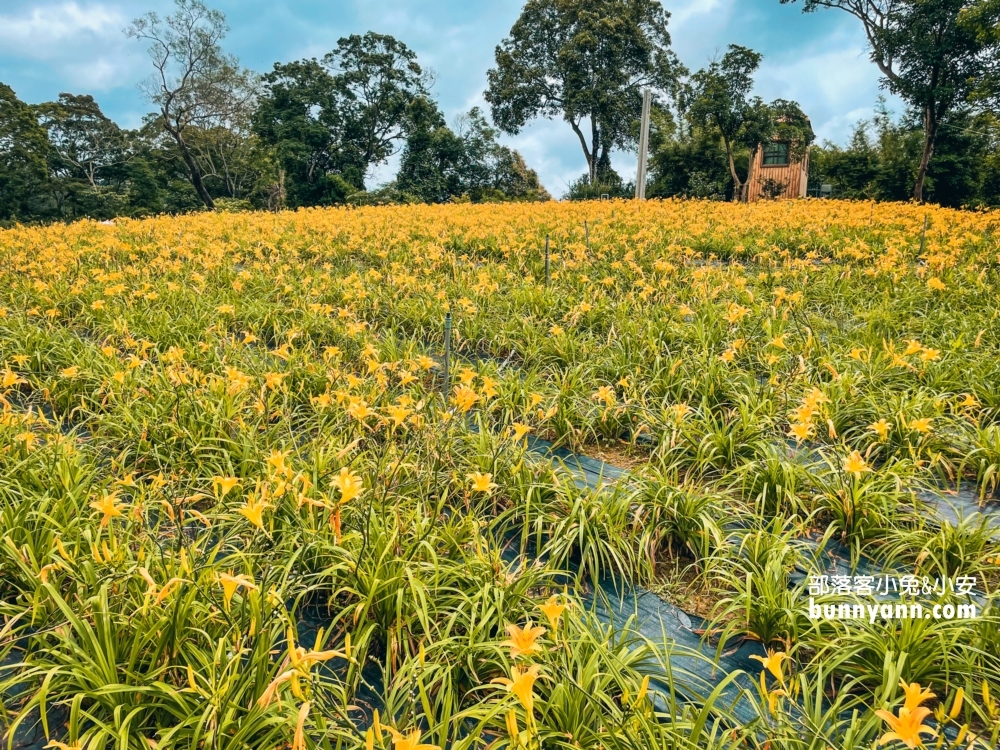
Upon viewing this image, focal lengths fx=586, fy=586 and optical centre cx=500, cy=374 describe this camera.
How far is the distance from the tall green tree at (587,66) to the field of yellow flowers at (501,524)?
3061 centimetres

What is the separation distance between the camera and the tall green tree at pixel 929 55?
65.4 ft

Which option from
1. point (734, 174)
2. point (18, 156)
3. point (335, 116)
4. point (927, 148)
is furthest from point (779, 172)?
point (18, 156)

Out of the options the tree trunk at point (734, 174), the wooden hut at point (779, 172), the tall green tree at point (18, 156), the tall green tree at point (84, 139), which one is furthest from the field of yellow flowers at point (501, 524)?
the tall green tree at point (84, 139)

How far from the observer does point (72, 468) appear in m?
2.50

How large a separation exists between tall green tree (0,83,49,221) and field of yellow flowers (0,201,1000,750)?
40681 mm

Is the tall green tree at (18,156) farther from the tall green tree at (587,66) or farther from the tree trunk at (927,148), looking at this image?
the tree trunk at (927,148)

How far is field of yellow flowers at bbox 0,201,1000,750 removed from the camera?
1.55 m

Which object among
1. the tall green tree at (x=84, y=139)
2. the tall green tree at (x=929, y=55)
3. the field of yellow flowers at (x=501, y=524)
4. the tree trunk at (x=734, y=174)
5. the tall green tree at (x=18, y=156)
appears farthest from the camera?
the tall green tree at (x=84, y=139)

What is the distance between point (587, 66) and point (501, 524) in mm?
34349

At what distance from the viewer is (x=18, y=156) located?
Result: 35312 millimetres

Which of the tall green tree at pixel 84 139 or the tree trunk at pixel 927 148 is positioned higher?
the tall green tree at pixel 84 139

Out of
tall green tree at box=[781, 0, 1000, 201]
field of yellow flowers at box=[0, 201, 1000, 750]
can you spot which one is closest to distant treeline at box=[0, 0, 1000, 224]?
tall green tree at box=[781, 0, 1000, 201]

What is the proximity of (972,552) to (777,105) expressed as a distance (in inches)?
1015

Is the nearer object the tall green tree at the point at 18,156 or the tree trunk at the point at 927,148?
the tree trunk at the point at 927,148
